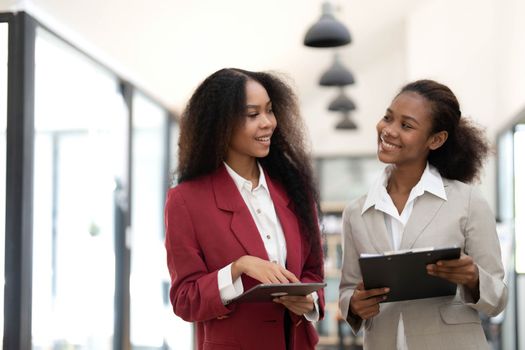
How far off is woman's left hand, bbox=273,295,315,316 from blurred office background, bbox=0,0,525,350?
0.64m

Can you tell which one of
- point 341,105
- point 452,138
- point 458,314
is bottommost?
point 458,314

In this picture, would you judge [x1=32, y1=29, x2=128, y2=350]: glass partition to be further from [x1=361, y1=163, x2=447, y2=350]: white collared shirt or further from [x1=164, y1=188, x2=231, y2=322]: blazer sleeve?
[x1=361, y1=163, x2=447, y2=350]: white collared shirt

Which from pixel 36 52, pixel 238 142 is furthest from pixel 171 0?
pixel 238 142

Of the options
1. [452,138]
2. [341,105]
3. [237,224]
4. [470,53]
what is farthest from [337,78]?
[237,224]

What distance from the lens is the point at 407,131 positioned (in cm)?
246

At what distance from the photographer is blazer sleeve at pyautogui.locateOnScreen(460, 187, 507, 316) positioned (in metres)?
2.29

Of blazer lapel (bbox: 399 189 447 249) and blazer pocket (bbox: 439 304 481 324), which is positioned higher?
blazer lapel (bbox: 399 189 447 249)

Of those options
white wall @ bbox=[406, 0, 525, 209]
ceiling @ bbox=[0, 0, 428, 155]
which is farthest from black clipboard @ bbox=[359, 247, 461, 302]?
white wall @ bbox=[406, 0, 525, 209]

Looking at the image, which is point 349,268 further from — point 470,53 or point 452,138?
point 470,53

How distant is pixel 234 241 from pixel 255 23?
17.4 feet

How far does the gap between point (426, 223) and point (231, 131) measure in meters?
0.61

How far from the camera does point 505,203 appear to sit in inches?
318

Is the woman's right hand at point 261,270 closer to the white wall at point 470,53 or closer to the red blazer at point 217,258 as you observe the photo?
the red blazer at point 217,258

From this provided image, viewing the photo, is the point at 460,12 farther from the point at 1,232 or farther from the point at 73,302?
the point at 1,232
